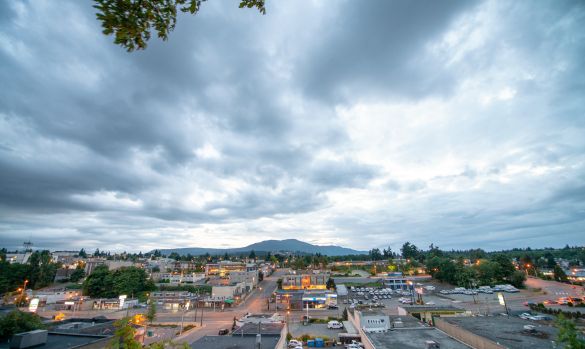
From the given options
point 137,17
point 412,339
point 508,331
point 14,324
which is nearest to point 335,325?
point 412,339

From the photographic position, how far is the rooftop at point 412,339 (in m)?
26.8

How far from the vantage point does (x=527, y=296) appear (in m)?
69.6

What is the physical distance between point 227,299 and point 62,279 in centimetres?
9009

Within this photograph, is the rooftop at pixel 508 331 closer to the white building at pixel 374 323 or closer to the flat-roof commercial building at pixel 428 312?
the white building at pixel 374 323

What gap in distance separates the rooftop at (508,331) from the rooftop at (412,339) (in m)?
2.06

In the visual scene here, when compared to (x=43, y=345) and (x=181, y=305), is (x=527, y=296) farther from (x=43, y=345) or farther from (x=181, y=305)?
(x=43, y=345)

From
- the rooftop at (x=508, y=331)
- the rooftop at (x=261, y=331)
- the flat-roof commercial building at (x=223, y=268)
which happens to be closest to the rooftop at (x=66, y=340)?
the rooftop at (x=261, y=331)

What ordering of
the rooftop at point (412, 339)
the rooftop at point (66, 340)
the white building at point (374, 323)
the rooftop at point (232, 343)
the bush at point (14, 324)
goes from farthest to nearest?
the white building at point (374, 323)
the rooftop at point (412, 339)
the rooftop at point (232, 343)
the bush at point (14, 324)
the rooftop at point (66, 340)

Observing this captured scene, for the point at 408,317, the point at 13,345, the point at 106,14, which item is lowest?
the point at 408,317

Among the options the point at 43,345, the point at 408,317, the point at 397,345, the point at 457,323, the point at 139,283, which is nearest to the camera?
the point at 43,345

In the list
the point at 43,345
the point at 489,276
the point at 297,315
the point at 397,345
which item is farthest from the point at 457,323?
the point at 489,276

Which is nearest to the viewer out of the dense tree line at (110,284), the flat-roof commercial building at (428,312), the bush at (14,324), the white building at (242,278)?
the bush at (14,324)

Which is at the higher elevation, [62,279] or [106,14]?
[106,14]

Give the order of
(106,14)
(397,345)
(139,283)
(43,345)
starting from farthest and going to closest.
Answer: (139,283) → (397,345) → (43,345) → (106,14)
